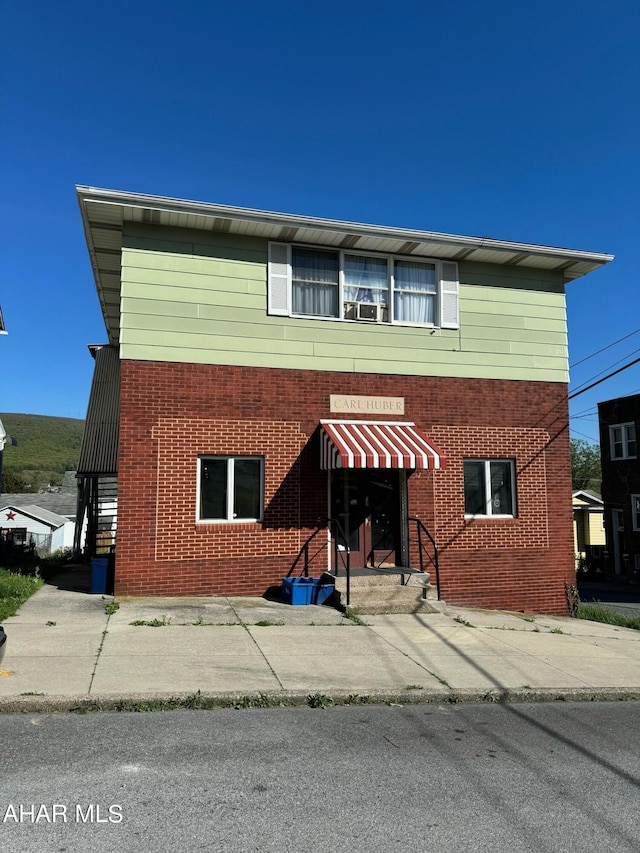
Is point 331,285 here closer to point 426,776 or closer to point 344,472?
point 344,472

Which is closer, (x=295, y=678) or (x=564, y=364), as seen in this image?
(x=295, y=678)

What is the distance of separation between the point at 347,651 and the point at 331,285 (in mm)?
7131

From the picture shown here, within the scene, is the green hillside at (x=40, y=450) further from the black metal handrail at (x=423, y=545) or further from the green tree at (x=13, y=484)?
the black metal handrail at (x=423, y=545)

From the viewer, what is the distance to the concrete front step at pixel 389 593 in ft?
37.0

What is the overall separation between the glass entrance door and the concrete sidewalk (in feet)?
5.94

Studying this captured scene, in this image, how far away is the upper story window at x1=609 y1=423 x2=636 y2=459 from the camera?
34812mm

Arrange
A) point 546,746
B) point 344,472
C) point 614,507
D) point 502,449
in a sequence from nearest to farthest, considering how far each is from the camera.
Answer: point 546,746 → point 344,472 → point 502,449 → point 614,507

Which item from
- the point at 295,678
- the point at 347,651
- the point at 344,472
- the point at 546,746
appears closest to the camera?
the point at 546,746

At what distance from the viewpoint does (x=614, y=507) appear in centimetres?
3591

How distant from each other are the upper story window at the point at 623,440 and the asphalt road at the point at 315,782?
31380mm

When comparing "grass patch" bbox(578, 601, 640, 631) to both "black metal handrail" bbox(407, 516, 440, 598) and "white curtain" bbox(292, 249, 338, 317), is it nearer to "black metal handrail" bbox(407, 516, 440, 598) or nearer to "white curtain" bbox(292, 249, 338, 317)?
"black metal handrail" bbox(407, 516, 440, 598)

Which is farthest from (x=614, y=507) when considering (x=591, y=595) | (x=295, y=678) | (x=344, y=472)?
(x=295, y=678)

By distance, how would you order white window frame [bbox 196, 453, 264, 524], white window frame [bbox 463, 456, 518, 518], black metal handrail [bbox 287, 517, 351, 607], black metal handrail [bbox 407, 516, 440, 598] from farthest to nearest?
white window frame [bbox 463, 456, 518, 518]
black metal handrail [bbox 407, 516, 440, 598]
black metal handrail [bbox 287, 517, 351, 607]
white window frame [bbox 196, 453, 264, 524]

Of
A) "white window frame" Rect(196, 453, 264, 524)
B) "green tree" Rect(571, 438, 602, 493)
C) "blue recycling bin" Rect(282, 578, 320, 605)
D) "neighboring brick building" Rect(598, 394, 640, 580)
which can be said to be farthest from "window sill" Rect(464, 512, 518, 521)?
"green tree" Rect(571, 438, 602, 493)
